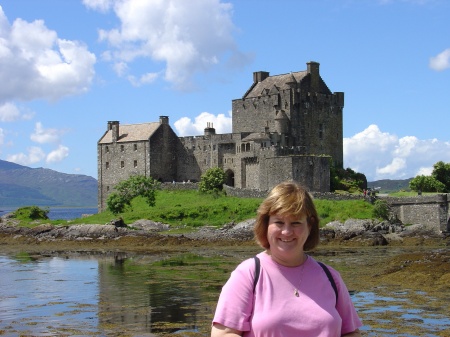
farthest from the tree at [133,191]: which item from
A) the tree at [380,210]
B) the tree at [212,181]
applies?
the tree at [380,210]

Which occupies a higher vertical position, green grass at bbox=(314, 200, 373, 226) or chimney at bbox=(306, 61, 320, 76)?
chimney at bbox=(306, 61, 320, 76)

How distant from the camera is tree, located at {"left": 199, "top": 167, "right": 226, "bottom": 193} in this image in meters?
70.1

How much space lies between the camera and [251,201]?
6128cm

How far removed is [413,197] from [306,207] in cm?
5515

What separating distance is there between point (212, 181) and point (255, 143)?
545 cm

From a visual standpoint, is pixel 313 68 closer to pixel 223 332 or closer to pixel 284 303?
pixel 284 303

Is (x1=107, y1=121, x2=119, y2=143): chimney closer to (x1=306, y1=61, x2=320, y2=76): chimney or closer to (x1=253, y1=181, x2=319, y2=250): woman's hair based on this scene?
(x1=306, y1=61, x2=320, y2=76): chimney

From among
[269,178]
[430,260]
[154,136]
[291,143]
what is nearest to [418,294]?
[430,260]

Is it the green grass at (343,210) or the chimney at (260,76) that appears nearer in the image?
the green grass at (343,210)

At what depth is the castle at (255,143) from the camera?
67.9 m

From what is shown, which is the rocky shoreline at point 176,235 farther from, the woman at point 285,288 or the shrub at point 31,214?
the woman at point 285,288

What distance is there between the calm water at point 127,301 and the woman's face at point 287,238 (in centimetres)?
1141

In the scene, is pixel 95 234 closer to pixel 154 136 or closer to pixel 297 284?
pixel 154 136

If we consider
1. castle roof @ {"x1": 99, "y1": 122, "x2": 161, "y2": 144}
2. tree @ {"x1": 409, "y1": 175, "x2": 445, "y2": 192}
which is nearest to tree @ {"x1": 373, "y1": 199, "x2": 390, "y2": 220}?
tree @ {"x1": 409, "y1": 175, "x2": 445, "y2": 192}
